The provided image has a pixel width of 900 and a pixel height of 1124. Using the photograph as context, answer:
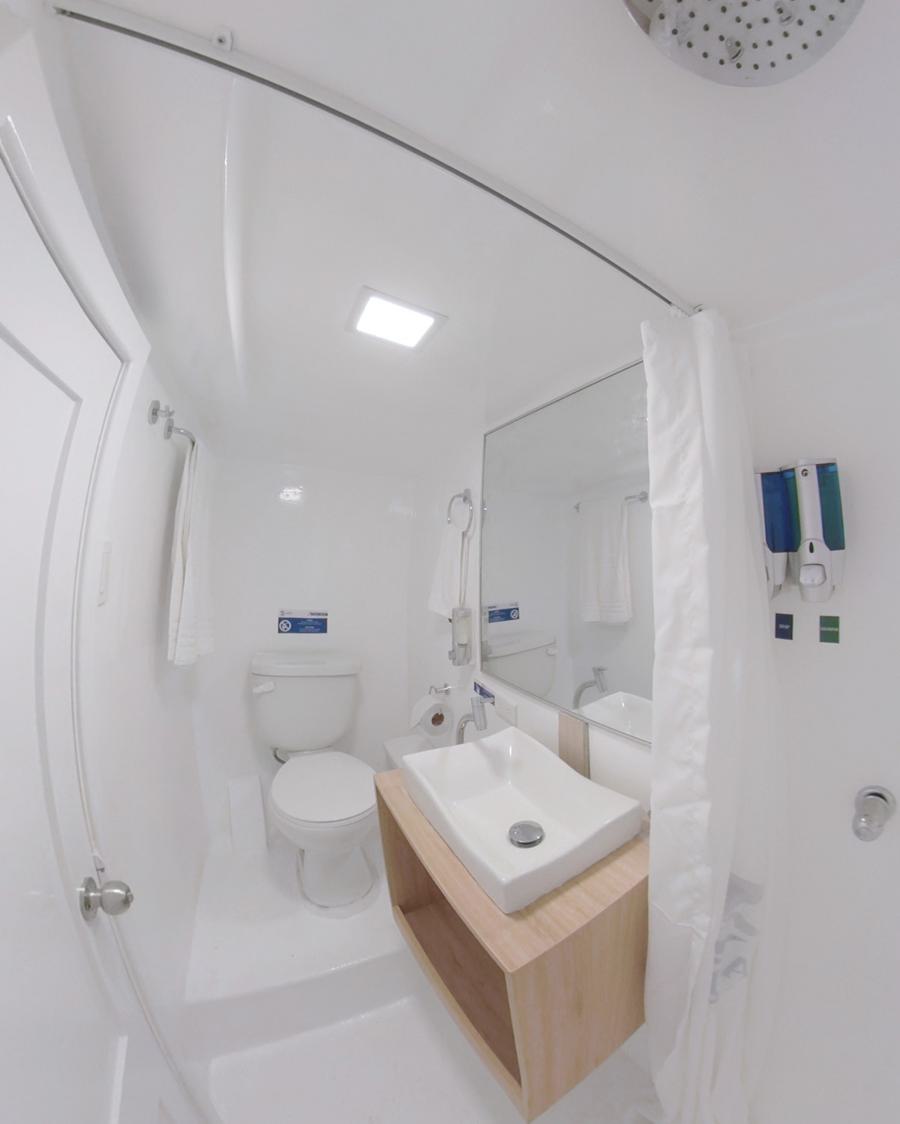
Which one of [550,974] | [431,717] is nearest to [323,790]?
[431,717]

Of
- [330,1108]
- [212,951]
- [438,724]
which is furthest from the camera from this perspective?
[438,724]

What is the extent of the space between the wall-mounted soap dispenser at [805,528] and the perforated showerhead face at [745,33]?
57cm

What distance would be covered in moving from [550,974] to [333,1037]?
3.30 feet

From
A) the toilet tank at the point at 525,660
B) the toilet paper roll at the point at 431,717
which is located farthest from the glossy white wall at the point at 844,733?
the toilet paper roll at the point at 431,717

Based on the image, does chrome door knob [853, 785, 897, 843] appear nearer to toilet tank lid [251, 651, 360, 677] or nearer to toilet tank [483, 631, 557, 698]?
toilet tank [483, 631, 557, 698]

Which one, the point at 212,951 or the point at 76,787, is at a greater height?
the point at 76,787

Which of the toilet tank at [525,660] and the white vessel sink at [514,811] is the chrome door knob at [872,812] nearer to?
the white vessel sink at [514,811]

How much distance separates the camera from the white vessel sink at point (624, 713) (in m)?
0.98

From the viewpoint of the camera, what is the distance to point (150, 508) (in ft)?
3.80

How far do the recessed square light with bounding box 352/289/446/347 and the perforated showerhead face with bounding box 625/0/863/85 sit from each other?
0.64m

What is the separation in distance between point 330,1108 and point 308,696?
1.21 metres

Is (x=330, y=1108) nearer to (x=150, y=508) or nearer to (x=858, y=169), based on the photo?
(x=150, y=508)

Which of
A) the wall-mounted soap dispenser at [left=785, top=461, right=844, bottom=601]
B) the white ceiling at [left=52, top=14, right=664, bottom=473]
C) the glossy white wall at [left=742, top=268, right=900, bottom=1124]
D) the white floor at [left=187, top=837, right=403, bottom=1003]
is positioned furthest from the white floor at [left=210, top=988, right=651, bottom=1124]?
the white ceiling at [left=52, top=14, right=664, bottom=473]

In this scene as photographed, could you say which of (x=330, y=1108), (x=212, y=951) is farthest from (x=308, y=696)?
(x=330, y=1108)
